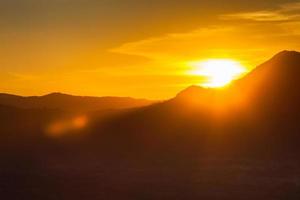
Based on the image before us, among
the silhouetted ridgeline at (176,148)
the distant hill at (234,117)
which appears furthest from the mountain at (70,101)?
the distant hill at (234,117)

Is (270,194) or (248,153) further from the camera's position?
(248,153)

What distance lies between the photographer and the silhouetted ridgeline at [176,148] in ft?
104

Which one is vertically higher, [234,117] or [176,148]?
[234,117]

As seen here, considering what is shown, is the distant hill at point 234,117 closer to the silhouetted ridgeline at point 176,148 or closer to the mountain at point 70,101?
the silhouetted ridgeline at point 176,148

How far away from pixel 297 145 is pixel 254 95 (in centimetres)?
1308

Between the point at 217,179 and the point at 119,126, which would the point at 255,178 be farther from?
the point at 119,126

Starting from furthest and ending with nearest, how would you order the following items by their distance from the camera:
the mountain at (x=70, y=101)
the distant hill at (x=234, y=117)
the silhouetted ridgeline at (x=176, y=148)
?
the mountain at (x=70, y=101)
the distant hill at (x=234, y=117)
the silhouetted ridgeline at (x=176, y=148)

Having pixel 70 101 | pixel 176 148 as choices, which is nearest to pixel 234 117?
pixel 176 148

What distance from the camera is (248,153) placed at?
147ft

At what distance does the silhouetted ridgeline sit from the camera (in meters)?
31.5

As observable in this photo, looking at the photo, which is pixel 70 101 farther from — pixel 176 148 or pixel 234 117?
pixel 176 148

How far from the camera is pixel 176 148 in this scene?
47688 mm

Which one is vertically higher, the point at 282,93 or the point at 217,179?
the point at 282,93

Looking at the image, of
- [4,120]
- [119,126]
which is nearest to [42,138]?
[119,126]
